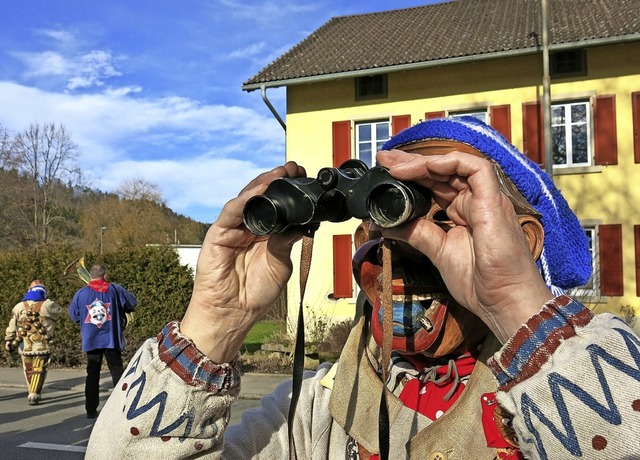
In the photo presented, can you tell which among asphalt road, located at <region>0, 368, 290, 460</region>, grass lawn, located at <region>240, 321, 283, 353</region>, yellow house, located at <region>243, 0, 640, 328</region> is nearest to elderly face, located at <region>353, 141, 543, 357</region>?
asphalt road, located at <region>0, 368, 290, 460</region>

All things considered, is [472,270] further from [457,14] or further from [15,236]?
[15,236]

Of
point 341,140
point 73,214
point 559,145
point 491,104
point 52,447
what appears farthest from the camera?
point 73,214

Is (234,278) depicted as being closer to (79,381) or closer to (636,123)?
(79,381)

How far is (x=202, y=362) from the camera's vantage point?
1.41m

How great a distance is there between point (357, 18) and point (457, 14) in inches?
130

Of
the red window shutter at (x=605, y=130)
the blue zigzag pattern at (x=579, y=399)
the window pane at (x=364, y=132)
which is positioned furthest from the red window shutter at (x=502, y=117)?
the blue zigzag pattern at (x=579, y=399)

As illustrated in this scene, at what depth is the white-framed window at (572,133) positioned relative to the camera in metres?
14.1

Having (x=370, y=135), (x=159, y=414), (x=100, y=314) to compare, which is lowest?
(x=100, y=314)

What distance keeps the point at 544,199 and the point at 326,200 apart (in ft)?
1.56

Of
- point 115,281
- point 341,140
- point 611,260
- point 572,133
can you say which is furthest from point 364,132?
point 115,281

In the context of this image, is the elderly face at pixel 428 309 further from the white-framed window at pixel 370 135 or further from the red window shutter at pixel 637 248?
the white-framed window at pixel 370 135

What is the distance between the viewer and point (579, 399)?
99cm

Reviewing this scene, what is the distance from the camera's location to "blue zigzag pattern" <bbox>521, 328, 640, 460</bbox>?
974 millimetres

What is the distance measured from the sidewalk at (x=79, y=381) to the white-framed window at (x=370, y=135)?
22.5 feet
